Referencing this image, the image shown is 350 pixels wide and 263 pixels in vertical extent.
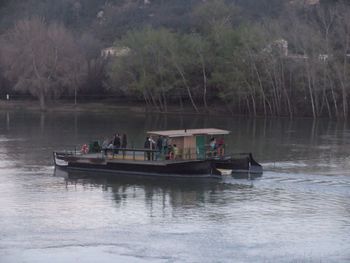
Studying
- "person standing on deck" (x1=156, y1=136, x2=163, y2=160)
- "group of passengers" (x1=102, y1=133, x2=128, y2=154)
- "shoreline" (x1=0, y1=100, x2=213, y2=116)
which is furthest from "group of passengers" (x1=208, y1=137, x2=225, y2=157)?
"shoreline" (x1=0, y1=100, x2=213, y2=116)

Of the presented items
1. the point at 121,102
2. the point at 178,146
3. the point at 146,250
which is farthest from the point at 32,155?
the point at 121,102

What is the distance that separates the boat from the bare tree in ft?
169

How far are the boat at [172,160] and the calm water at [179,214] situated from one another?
878 mm

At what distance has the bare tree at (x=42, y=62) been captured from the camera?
97.8 meters

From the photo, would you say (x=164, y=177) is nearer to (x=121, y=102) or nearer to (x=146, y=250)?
(x=146, y=250)

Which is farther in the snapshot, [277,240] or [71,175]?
[71,175]

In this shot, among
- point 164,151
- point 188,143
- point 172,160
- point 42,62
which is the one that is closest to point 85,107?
point 42,62

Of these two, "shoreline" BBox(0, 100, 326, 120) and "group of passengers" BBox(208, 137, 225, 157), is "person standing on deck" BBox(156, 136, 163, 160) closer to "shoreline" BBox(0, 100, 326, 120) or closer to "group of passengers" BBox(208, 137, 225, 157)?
"group of passengers" BBox(208, 137, 225, 157)

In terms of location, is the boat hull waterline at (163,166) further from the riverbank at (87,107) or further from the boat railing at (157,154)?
the riverbank at (87,107)

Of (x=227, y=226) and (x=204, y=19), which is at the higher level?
(x=204, y=19)

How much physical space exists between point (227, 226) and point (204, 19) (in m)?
77.2

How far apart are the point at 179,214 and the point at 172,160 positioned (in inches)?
376

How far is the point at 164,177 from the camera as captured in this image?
44.5 meters

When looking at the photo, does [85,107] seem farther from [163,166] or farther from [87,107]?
[163,166]
